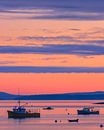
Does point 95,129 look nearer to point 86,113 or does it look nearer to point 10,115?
point 10,115

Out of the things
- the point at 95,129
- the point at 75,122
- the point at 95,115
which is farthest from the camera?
the point at 95,115

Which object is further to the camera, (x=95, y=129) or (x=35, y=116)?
(x=35, y=116)

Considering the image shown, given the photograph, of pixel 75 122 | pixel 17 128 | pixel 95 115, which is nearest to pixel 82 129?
pixel 17 128

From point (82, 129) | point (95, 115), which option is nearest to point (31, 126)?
point (82, 129)

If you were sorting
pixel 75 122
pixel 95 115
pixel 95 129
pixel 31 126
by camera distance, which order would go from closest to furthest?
1. pixel 95 129
2. pixel 31 126
3. pixel 75 122
4. pixel 95 115

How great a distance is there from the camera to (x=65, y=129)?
438ft

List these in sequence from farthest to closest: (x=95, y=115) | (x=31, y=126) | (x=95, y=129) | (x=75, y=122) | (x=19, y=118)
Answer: (x=95, y=115) → (x=19, y=118) → (x=75, y=122) → (x=31, y=126) → (x=95, y=129)

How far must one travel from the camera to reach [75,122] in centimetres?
15525

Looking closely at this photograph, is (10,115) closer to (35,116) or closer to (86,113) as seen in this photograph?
(35,116)

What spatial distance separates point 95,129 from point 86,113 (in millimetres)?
66780

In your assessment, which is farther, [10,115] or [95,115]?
[95,115]

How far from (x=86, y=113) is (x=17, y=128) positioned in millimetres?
62581

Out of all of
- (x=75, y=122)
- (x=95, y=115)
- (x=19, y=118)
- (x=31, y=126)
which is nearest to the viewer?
(x=31, y=126)

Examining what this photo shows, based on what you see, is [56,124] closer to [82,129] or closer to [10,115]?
[82,129]
